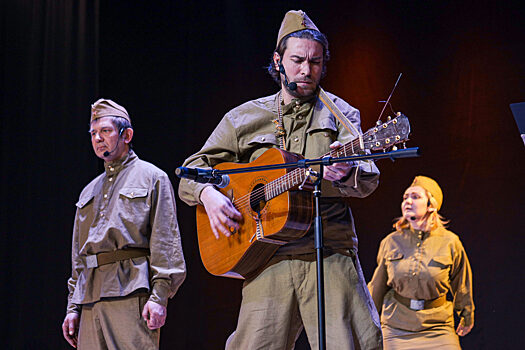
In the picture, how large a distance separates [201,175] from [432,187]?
362 centimetres

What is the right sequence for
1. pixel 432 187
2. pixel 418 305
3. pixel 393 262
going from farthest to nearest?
pixel 432 187, pixel 393 262, pixel 418 305

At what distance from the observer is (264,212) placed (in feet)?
7.82

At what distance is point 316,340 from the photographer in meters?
2.23

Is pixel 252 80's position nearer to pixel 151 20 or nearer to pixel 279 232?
pixel 151 20

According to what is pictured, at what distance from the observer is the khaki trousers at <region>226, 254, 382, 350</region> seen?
222 centimetres

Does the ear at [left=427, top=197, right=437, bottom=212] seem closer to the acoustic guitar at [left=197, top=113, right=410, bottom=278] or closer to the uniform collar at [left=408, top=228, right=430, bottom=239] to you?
the uniform collar at [left=408, top=228, right=430, bottom=239]

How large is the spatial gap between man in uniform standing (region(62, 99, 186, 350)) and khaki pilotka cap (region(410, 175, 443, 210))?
283 cm

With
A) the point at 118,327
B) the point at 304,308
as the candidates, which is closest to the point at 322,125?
the point at 304,308

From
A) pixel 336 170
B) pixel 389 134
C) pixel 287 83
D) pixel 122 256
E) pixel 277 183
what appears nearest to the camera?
pixel 389 134

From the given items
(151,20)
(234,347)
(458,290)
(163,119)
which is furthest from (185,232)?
(234,347)

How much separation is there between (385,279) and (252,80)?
220 cm

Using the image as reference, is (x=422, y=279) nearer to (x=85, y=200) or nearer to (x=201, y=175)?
(x=85, y=200)

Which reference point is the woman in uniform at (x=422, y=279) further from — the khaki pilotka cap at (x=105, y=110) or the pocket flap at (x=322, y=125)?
the pocket flap at (x=322, y=125)

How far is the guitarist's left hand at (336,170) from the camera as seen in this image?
6.93ft
